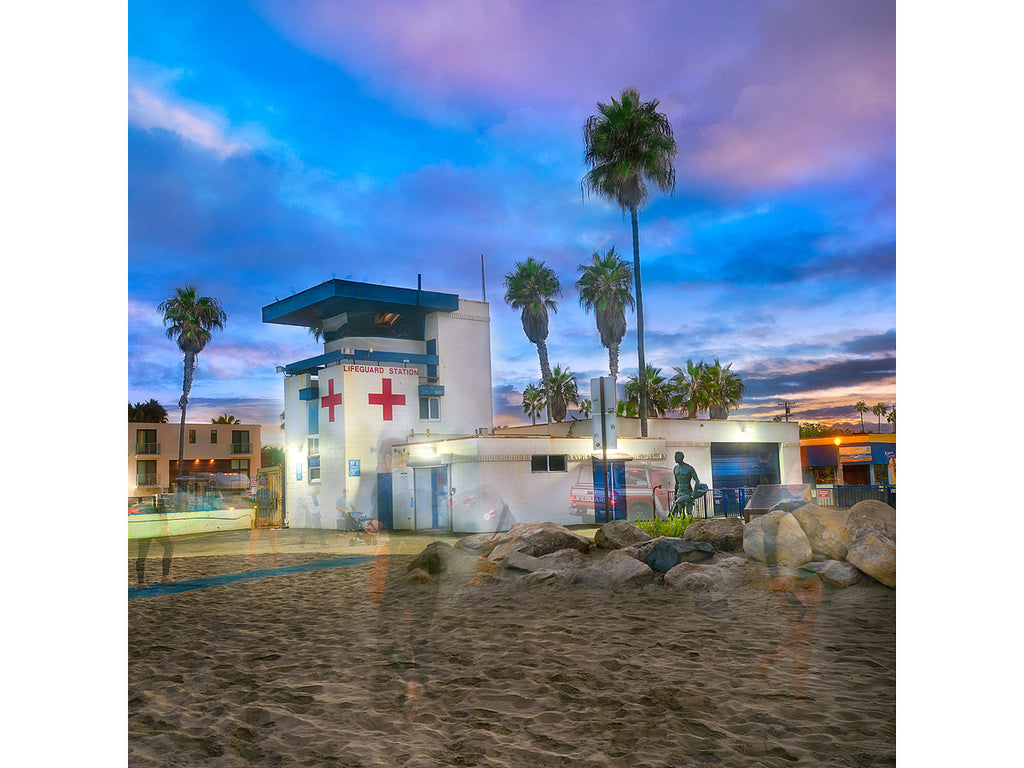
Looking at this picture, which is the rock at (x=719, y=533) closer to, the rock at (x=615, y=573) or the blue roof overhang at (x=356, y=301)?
the rock at (x=615, y=573)

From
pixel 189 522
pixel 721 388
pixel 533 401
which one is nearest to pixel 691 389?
pixel 721 388

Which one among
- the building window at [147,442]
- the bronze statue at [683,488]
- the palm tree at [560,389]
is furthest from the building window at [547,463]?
the building window at [147,442]

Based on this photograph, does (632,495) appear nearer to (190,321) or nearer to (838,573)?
(838,573)

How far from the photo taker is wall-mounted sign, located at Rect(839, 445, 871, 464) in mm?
34844

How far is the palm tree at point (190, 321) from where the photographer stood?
34.6 meters

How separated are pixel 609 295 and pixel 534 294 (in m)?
6.39

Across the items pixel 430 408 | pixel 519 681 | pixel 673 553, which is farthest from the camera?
pixel 430 408

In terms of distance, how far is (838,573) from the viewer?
702 centimetres

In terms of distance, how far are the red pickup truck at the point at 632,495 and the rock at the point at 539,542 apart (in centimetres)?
733

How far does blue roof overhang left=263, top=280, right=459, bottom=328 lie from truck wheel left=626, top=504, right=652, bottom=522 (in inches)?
421

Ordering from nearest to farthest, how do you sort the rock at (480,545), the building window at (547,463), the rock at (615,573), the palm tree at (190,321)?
the rock at (615,573)
the rock at (480,545)
the building window at (547,463)
the palm tree at (190,321)
